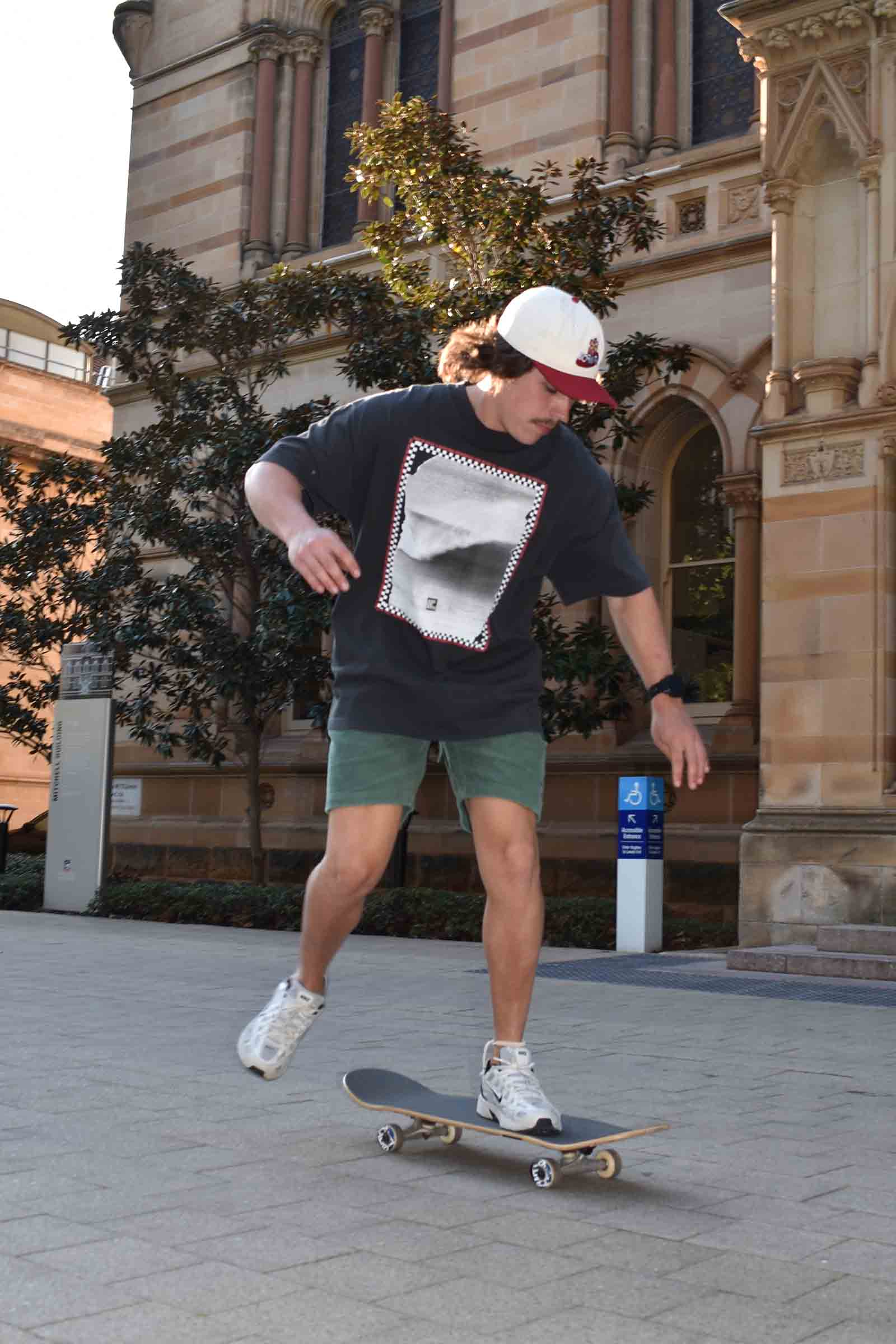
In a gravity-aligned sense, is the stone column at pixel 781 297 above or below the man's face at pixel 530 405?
above

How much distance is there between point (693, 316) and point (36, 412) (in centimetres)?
2775

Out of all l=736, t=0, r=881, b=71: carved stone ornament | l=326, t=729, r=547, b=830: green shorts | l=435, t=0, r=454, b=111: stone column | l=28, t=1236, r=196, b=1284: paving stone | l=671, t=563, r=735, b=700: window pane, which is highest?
l=435, t=0, r=454, b=111: stone column

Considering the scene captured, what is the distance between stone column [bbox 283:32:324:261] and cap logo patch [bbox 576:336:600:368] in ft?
61.3

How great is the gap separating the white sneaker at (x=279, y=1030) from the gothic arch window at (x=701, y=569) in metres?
12.9

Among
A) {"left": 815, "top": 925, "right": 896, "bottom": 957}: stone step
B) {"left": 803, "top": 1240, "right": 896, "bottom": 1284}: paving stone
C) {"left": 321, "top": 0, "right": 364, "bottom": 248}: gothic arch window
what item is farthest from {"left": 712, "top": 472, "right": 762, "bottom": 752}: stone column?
{"left": 803, "top": 1240, "right": 896, "bottom": 1284}: paving stone

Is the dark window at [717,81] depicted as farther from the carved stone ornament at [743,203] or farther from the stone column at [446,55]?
the stone column at [446,55]

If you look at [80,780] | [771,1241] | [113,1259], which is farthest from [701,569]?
[113,1259]

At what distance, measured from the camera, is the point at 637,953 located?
1223cm

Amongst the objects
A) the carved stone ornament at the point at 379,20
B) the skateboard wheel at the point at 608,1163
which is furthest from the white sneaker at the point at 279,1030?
the carved stone ornament at the point at 379,20

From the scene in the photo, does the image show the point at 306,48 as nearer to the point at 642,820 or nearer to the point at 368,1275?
the point at 642,820

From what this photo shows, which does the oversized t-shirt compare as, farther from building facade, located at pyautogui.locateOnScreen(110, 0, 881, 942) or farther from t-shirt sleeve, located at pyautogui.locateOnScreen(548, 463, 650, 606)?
building facade, located at pyautogui.locateOnScreen(110, 0, 881, 942)

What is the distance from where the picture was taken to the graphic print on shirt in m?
4.02

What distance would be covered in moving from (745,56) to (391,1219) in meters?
11.9

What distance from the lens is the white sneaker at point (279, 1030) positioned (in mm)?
3980
